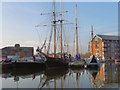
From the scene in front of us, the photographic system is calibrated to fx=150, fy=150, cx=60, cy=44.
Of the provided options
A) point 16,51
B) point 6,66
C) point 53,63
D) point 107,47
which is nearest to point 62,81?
point 53,63

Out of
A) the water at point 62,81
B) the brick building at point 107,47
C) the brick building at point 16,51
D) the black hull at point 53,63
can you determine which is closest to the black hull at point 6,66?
the black hull at point 53,63

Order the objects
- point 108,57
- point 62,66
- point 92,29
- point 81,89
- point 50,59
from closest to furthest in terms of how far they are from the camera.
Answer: point 81,89 < point 50,59 < point 62,66 < point 92,29 < point 108,57

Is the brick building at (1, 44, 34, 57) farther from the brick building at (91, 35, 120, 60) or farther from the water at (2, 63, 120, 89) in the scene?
the water at (2, 63, 120, 89)

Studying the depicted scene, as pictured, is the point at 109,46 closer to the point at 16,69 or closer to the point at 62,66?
the point at 62,66

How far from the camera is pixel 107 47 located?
90.9 metres

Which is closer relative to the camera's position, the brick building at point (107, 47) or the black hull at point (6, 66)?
the black hull at point (6, 66)

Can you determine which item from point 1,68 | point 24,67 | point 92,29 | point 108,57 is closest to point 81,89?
point 24,67

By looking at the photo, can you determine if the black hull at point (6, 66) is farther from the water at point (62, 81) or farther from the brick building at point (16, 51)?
the brick building at point (16, 51)

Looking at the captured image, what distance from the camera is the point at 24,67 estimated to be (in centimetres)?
3797

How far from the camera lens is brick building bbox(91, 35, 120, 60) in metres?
90.1

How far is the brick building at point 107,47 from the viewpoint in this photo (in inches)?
3546

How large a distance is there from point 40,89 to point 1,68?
26566 mm

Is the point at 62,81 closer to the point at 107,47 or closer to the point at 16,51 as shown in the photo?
the point at 107,47

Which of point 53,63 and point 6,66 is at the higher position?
point 53,63
